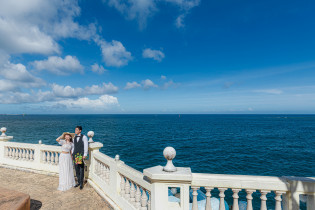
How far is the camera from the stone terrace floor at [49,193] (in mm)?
4840

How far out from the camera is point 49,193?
18.3 feet

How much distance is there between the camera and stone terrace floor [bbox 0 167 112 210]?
4.84 metres

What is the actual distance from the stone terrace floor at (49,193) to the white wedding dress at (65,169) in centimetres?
22

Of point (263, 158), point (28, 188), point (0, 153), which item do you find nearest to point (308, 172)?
point (263, 158)

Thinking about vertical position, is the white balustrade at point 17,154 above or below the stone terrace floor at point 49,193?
above

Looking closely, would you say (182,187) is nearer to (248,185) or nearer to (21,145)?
(248,185)

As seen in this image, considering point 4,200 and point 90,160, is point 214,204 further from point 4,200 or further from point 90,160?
point 4,200

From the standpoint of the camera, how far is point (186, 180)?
304cm

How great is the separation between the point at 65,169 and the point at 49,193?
3.07 ft

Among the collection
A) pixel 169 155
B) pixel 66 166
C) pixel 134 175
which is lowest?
pixel 66 166

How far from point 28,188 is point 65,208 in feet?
8.21

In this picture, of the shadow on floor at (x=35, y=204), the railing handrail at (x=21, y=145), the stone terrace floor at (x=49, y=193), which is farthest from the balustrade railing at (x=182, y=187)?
the railing handrail at (x=21, y=145)

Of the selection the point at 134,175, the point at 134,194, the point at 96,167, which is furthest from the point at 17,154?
the point at 134,175

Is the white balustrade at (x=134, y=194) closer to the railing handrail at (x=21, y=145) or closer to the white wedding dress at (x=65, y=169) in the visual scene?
the white wedding dress at (x=65, y=169)
